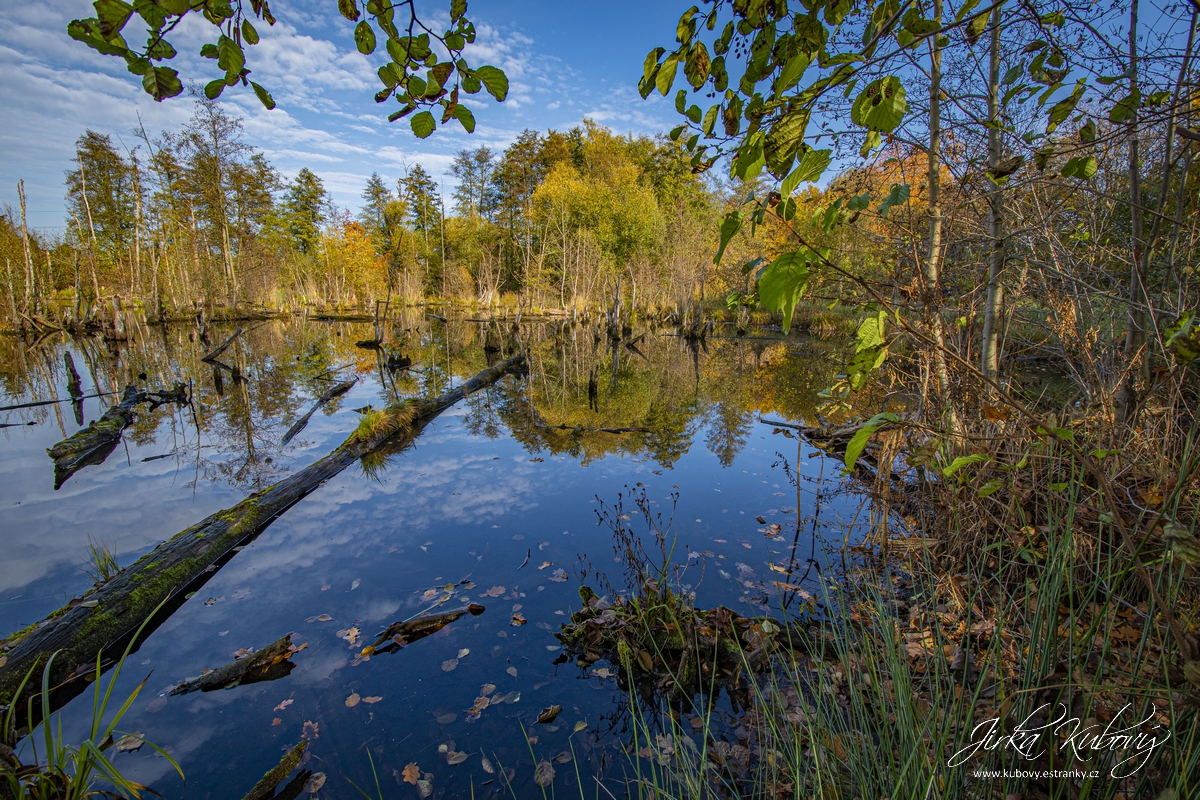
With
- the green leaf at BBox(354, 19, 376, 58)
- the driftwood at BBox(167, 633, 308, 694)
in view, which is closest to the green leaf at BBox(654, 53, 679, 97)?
the green leaf at BBox(354, 19, 376, 58)

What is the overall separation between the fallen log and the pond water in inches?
3.9

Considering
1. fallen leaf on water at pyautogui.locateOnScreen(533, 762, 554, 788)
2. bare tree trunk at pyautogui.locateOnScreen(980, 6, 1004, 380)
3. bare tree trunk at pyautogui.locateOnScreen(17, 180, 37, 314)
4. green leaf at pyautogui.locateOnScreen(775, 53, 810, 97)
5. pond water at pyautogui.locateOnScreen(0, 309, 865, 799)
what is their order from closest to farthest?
green leaf at pyautogui.locateOnScreen(775, 53, 810, 97), fallen leaf on water at pyautogui.locateOnScreen(533, 762, 554, 788), pond water at pyautogui.locateOnScreen(0, 309, 865, 799), bare tree trunk at pyautogui.locateOnScreen(980, 6, 1004, 380), bare tree trunk at pyautogui.locateOnScreen(17, 180, 37, 314)

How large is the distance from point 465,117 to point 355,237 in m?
47.5

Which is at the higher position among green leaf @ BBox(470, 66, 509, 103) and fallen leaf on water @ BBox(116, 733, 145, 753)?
green leaf @ BBox(470, 66, 509, 103)

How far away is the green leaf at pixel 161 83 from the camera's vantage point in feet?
3.75

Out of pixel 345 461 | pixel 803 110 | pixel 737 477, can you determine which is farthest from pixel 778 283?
pixel 345 461

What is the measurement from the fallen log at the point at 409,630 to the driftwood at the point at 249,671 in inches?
20.2

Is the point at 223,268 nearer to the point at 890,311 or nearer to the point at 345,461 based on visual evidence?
the point at 345,461

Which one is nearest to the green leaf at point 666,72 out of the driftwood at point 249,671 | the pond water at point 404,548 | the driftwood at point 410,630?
the pond water at point 404,548

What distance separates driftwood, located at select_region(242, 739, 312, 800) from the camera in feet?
7.88

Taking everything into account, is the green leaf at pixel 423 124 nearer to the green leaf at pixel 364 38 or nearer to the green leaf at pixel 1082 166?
the green leaf at pixel 364 38

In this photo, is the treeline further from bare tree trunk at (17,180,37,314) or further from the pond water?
the pond water

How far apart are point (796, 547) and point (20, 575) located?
692 cm

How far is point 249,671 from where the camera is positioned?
127 inches
